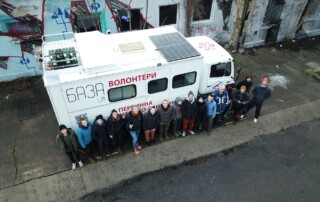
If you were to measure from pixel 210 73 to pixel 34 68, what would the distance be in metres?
7.27

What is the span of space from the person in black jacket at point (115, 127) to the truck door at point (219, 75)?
3.20 m

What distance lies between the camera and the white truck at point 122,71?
7.10m

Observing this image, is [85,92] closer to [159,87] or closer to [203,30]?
[159,87]

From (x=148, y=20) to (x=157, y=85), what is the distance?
483 cm

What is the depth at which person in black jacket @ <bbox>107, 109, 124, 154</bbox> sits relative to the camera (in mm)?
7598

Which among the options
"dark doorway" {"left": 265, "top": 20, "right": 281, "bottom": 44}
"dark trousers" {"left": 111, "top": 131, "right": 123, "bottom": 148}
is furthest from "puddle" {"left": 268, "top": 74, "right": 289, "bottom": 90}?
"dark trousers" {"left": 111, "top": 131, "right": 123, "bottom": 148}

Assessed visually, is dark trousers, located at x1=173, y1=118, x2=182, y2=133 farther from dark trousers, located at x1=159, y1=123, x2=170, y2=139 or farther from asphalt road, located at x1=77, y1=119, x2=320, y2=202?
asphalt road, located at x1=77, y1=119, x2=320, y2=202

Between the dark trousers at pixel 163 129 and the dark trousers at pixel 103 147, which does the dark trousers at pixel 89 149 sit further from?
the dark trousers at pixel 163 129

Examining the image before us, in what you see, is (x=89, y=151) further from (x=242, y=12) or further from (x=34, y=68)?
(x=242, y=12)

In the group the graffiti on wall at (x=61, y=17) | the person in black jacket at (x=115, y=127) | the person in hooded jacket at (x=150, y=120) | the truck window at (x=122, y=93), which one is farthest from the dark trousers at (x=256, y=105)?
the graffiti on wall at (x=61, y=17)

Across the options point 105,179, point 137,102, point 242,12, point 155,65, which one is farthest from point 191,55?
point 242,12

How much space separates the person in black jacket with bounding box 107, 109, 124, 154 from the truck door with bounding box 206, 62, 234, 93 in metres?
3.20

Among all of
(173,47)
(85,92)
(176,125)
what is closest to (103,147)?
(85,92)

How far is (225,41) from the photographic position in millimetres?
13852
